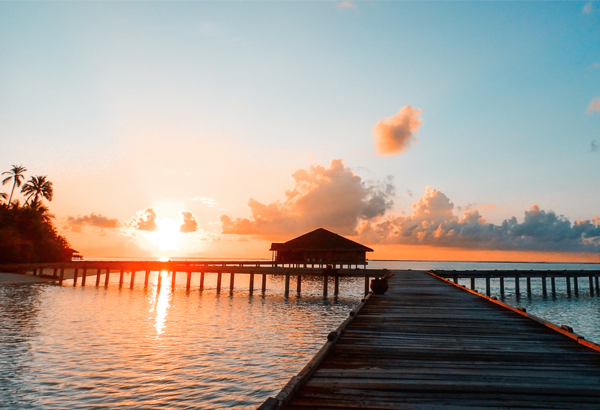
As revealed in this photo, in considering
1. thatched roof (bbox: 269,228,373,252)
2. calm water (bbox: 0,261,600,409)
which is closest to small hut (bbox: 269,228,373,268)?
thatched roof (bbox: 269,228,373,252)

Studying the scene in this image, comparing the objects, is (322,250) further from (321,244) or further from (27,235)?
(27,235)

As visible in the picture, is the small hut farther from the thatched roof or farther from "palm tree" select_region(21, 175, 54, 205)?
"palm tree" select_region(21, 175, 54, 205)

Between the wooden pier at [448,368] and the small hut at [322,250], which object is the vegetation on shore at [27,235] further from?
the wooden pier at [448,368]

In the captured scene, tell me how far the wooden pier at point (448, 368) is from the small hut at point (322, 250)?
121 ft

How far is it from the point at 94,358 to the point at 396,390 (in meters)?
11.2

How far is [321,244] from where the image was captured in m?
48.7

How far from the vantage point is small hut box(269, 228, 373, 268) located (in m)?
47.3

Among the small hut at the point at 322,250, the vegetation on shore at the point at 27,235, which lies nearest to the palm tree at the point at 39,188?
the vegetation on shore at the point at 27,235

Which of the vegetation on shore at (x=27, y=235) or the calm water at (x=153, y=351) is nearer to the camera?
the calm water at (x=153, y=351)

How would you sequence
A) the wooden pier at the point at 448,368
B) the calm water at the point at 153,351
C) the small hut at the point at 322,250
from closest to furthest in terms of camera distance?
the wooden pier at the point at 448,368, the calm water at the point at 153,351, the small hut at the point at 322,250

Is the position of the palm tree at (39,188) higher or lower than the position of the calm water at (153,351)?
higher

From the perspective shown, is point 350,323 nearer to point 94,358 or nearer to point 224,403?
point 224,403

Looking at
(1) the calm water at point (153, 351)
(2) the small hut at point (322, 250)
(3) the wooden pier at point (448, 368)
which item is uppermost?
(2) the small hut at point (322, 250)

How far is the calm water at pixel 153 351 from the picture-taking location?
9.69 m
